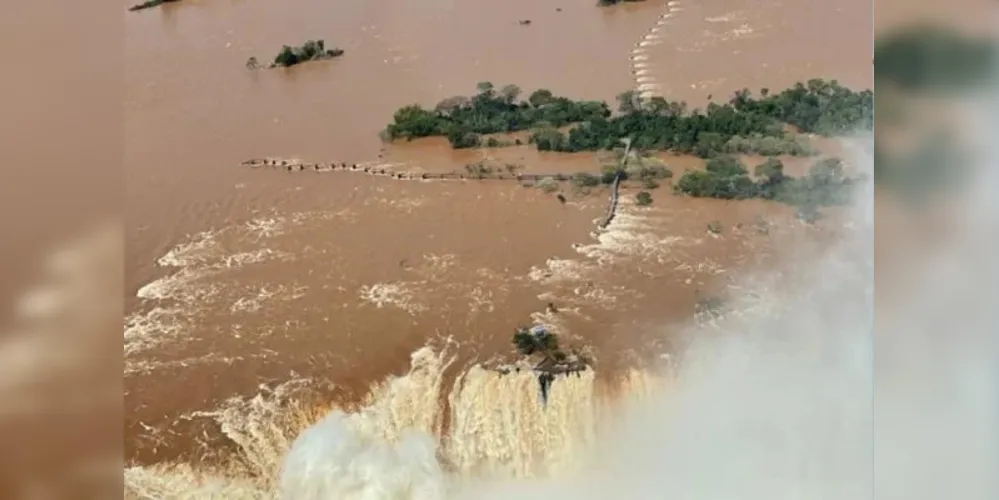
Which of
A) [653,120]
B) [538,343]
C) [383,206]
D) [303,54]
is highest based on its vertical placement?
[303,54]

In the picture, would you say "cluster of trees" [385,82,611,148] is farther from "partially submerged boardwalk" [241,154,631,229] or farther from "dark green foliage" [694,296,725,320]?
"dark green foliage" [694,296,725,320]

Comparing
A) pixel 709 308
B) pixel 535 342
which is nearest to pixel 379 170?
pixel 535 342

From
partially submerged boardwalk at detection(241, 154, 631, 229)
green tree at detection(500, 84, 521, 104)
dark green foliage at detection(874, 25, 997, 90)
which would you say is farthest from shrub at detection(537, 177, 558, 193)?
dark green foliage at detection(874, 25, 997, 90)

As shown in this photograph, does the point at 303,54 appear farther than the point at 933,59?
Yes

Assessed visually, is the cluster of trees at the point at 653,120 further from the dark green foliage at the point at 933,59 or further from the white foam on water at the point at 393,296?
the white foam on water at the point at 393,296

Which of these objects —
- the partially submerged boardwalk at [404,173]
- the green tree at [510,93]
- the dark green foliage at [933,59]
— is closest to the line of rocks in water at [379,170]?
the partially submerged boardwalk at [404,173]

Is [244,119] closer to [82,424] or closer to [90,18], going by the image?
[90,18]

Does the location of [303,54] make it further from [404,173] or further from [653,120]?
[653,120]
